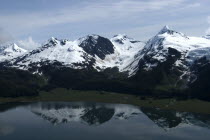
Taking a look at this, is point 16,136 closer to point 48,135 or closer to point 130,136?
point 48,135

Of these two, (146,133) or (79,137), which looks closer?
(79,137)

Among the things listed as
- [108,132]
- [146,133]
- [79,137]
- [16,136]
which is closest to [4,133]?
[16,136]

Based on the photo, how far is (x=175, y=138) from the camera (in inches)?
7126

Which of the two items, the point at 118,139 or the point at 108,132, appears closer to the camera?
the point at 118,139

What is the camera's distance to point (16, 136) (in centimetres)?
18062

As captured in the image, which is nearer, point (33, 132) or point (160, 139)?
point (160, 139)

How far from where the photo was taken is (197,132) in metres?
194

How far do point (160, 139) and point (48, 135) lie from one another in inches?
2297

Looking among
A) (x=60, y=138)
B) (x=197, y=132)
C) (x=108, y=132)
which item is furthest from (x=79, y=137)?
(x=197, y=132)

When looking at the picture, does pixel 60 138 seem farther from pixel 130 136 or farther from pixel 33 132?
pixel 130 136

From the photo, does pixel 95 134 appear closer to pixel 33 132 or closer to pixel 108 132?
pixel 108 132

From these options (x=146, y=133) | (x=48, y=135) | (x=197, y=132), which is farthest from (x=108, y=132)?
(x=197, y=132)

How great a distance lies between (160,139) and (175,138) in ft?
30.6

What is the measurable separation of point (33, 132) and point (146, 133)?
6165 cm
